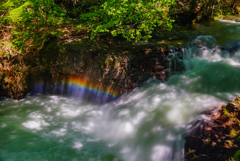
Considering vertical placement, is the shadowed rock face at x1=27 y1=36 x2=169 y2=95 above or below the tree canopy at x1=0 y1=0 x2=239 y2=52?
below

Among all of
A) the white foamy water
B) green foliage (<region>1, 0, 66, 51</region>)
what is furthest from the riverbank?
green foliage (<region>1, 0, 66, 51</region>)

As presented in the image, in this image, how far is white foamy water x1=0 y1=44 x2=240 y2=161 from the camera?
3811 mm

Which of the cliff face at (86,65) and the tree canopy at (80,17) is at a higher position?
the tree canopy at (80,17)

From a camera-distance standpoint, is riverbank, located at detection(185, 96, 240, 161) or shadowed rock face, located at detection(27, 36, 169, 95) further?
shadowed rock face, located at detection(27, 36, 169, 95)

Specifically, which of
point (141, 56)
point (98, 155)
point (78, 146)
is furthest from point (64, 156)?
point (141, 56)

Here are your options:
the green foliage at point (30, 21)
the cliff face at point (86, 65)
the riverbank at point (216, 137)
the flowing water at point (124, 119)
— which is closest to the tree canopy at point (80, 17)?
the green foliage at point (30, 21)

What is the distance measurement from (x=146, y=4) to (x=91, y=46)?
237 centimetres

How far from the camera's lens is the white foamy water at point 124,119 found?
150 inches

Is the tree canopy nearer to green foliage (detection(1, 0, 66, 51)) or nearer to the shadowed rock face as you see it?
green foliage (detection(1, 0, 66, 51))

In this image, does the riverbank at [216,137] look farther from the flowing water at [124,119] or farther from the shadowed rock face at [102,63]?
the shadowed rock face at [102,63]

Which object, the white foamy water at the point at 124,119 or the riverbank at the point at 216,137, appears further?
the white foamy water at the point at 124,119

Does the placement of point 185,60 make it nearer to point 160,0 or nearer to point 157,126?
point 160,0

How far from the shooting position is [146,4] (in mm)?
5008

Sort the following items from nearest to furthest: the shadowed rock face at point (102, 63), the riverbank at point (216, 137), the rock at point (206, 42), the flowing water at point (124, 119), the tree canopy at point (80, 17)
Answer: the riverbank at point (216, 137) → the flowing water at point (124, 119) → the tree canopy at point (80, 17) → the shadowed rock face at point (102, 63) → the rock at point (206, 42)
